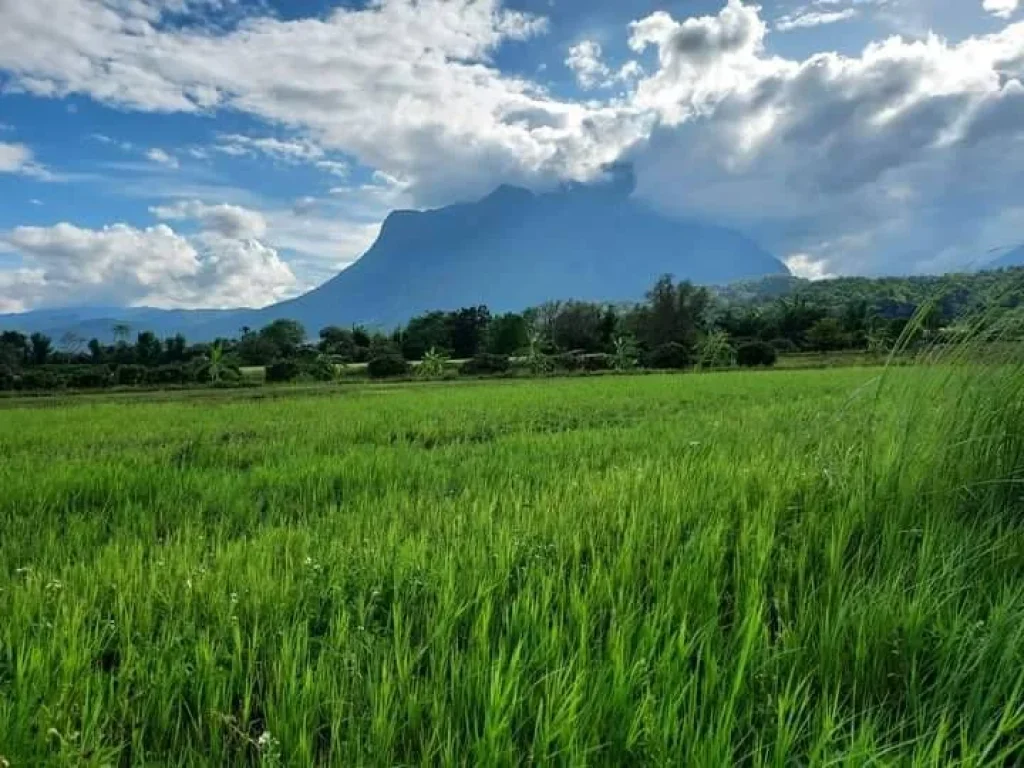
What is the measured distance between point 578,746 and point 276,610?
1.25 m

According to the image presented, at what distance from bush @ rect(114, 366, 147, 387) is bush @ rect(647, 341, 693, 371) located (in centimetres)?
3319

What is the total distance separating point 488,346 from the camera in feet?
233

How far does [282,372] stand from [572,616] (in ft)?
147

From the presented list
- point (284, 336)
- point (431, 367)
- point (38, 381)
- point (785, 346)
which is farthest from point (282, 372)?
point (785, 346)

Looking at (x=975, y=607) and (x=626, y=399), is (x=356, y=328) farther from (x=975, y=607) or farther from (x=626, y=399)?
(x=975, y=607)

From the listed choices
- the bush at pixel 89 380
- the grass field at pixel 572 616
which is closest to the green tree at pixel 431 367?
the bush at pixel 89 380

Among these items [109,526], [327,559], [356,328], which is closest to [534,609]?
[327,559]

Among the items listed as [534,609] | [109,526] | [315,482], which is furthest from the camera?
[315,482]

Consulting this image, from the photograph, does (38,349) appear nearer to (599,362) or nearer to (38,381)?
(38,381)

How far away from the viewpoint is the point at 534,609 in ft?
7.20

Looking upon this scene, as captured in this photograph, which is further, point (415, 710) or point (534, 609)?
point (534, 609)

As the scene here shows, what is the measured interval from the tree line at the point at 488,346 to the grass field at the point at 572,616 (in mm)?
20706

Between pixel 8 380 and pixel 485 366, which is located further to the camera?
pixel 485 366

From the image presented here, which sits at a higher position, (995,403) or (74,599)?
(995,403)
